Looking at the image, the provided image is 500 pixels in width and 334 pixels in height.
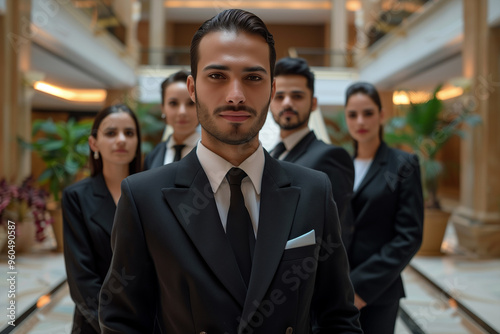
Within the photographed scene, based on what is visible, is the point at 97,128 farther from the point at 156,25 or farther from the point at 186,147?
the point at 156,25

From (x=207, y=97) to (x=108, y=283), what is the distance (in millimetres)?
499

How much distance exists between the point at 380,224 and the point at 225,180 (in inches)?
56.4

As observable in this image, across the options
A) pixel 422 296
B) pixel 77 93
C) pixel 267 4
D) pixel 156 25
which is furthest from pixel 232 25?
pixel 267 4

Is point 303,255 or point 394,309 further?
point 394,309

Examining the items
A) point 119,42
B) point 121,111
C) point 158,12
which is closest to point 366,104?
point 121,111

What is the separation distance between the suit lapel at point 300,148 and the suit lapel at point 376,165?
2.00 ft

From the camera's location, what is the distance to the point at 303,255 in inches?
43.4

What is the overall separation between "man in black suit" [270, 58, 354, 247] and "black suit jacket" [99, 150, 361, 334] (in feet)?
2.22

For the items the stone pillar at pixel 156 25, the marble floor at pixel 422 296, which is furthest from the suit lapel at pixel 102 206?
the stone pillar at pixel 156 25

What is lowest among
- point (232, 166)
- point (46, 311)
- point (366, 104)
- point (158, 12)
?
point (46, 311)

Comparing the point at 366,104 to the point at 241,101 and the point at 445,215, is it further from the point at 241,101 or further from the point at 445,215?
the point at 445,215

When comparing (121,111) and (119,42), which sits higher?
(119,42)

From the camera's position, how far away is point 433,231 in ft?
22.0

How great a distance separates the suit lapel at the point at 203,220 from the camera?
1058 mm
